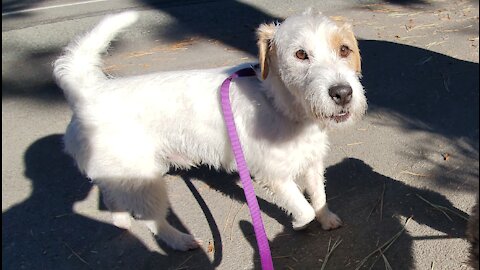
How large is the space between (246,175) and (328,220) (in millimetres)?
1012

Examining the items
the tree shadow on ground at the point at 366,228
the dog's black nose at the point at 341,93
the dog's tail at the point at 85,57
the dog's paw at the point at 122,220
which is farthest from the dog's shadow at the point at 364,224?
the dog's tail at the point at 85,57

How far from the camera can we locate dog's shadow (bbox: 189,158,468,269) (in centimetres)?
311

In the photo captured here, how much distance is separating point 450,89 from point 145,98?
3.27 m

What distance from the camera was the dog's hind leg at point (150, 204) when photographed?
129 inches

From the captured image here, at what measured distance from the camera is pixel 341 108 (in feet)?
8.23

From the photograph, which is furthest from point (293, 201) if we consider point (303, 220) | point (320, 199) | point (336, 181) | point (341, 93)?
point (341, 93)

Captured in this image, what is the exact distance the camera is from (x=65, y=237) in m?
3.63

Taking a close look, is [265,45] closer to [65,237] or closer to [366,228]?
[366,228]

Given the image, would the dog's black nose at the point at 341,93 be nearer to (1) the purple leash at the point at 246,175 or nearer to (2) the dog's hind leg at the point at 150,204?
(1) the purple leash at the point at 246,175

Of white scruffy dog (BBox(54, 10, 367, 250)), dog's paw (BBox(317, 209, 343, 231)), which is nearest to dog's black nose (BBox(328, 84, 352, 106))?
white scruffy dog (BBox(54, 10, 367, 250))

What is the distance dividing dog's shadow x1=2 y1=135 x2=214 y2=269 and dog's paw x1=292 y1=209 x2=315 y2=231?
694mm

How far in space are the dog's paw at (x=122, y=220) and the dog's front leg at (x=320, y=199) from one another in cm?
148

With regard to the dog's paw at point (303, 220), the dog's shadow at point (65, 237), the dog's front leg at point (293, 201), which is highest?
the dog's front leg at point (293, 201)

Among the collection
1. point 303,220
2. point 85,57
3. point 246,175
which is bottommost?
point 303,220
